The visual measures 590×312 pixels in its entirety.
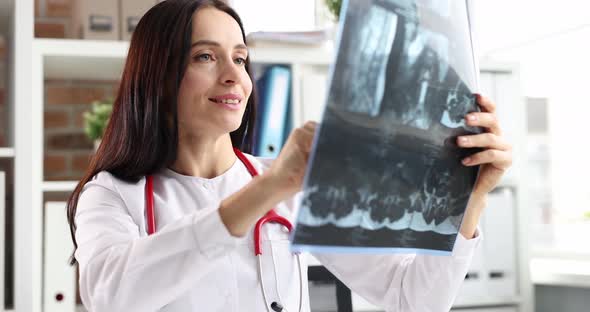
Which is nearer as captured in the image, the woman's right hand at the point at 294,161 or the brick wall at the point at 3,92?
the woman's right hand at the point at 294,161

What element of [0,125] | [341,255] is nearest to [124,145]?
[341,255]

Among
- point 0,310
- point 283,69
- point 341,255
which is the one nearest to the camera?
point 341,255

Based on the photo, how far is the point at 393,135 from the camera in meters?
0.77

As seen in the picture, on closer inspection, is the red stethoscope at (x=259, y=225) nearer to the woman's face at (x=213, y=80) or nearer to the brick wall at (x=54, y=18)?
the woman's face at (x=213, y=80)

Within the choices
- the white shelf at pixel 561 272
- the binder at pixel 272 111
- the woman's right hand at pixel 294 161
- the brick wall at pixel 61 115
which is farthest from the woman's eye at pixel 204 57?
the white shelf at pixel 561 272

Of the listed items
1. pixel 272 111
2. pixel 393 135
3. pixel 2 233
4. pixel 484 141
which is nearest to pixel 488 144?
pixel 484 141

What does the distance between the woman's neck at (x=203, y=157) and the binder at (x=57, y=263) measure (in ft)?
2.45

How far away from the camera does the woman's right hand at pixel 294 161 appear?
0.75m

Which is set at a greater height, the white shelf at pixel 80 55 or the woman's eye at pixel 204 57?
the white shelf at pixel 80 55

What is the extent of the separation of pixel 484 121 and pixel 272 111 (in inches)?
44.1

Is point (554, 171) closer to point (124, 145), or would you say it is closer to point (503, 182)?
point (503, 182)

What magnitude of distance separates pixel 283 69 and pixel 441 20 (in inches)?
46.0

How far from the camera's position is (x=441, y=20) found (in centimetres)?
84

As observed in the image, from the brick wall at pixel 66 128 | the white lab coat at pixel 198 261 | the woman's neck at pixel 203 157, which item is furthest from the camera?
the brick wall at pixel 66 128
